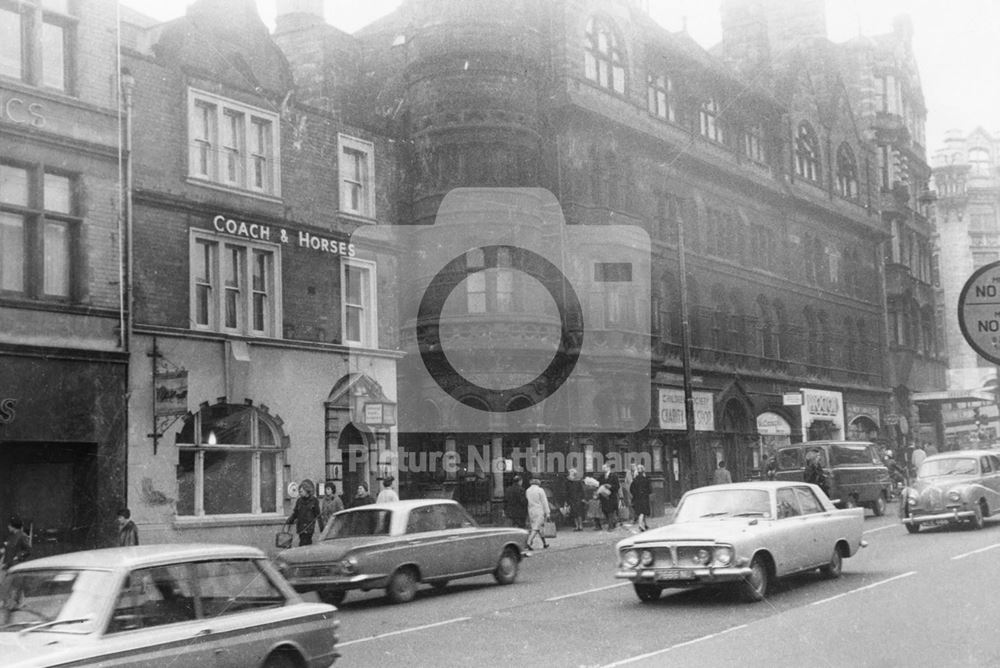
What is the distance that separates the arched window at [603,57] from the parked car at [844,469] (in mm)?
13484

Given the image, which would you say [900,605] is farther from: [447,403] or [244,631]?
[447,403]

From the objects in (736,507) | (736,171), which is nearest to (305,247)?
(736,507)

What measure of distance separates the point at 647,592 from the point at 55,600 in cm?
839

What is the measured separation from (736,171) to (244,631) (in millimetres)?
37301

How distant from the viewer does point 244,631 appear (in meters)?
8.52

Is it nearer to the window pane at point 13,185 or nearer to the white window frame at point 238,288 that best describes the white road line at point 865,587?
the white window frame at point 238,288

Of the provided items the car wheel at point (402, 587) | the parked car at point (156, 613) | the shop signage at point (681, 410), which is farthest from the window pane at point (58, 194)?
the shop signage at point (681, 410)

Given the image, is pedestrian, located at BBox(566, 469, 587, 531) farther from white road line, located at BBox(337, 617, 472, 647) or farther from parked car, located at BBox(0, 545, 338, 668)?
parked car, located at BBox(0, 545, 338, 668)

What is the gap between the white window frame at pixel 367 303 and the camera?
27656mm

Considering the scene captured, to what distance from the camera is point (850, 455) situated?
99.4ft

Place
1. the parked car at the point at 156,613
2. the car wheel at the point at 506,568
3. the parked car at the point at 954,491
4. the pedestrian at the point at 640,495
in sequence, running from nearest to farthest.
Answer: the parked car at the point at 156,613, the car wheel at the point at 506,568, the parked car at the point at 954,491, the pedestrian at the point at 640,495

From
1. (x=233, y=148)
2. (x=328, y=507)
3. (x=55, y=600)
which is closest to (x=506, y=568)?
(x=328, y=507)

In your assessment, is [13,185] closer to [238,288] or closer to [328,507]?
[238,288]

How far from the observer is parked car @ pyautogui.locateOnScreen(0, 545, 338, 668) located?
760cm
